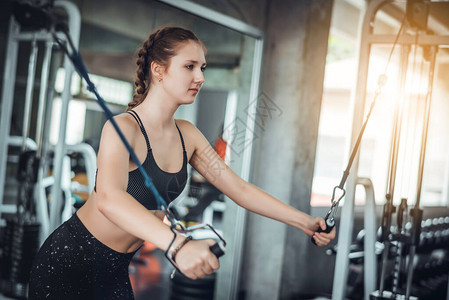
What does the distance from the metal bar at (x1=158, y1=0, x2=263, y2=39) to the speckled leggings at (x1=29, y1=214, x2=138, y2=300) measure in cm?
171

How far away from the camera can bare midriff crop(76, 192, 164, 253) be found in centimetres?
141

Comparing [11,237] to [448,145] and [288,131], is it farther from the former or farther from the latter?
[448,145]

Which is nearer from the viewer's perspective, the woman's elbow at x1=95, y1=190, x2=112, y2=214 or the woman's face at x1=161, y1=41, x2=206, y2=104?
the woman's elbow at x1=95, y1=190, x2=112, y2=214

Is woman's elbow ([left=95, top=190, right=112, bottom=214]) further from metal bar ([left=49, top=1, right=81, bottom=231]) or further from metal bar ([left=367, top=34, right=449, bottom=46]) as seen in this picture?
metal bar ([left=367, top=34, right=449, bottom=46])

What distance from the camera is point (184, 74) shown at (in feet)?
4.53

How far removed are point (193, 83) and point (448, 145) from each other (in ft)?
31.9

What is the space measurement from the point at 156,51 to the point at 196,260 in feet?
2.31

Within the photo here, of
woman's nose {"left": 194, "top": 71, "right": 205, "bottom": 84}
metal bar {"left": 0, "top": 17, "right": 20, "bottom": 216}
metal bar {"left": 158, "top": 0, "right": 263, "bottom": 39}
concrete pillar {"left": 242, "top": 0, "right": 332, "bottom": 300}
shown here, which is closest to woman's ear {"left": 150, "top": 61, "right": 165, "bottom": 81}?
woman's nose {"left": 194, "top": 71, "right": 205, "bottom": 84}

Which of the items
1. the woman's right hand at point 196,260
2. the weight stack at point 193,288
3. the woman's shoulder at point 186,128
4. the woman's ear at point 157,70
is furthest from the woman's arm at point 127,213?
the weight stack at point 193,288

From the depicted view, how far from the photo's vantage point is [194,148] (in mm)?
1672

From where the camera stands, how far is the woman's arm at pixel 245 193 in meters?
1.58

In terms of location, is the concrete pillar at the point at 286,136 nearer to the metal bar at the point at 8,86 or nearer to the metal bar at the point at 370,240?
the metal bar at the point at 370,240

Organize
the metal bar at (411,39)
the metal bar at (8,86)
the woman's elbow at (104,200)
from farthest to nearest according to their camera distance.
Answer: the metal bar at (8,86) → the metal bar at (411,39) → the woman's elbow at (104,200)

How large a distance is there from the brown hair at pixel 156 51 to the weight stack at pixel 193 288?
2425 mm
